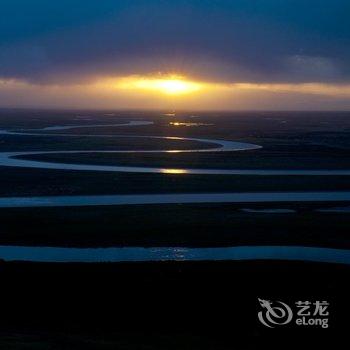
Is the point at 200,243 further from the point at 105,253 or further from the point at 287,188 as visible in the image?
the point at 287,188

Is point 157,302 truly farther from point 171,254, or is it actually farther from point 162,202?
point 162,202

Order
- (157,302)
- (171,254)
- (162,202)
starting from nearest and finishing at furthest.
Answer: (157,302) → (171,254) → (162,202)

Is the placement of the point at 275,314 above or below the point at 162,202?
above

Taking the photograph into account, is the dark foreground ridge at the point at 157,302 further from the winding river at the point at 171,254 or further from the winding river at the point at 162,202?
the winding river at the point at 162,202

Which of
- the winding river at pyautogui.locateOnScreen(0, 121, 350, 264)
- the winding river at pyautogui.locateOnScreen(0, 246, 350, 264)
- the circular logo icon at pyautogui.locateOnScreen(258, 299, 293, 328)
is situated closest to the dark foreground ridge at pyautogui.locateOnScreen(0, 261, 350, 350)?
the circular logo icon at pyautogui.locateOnScreen(258, 299, 293, 328)

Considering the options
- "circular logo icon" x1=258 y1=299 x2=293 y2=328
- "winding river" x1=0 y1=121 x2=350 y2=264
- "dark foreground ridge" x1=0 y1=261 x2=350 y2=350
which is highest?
"circular logo icon" x1=258 y1=299 x2=293 y2=328

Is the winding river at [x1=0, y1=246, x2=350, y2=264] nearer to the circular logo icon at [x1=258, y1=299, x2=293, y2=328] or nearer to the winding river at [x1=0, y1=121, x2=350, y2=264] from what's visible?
the winding river at [x1=0, y1=121, x2=350, y2=264]

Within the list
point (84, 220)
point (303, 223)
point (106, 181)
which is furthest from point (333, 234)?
point (106, 181)

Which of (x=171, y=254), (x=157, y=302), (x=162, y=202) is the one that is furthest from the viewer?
(x=162, y=202)

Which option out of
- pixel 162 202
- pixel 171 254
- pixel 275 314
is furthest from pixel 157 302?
pixel 162 202

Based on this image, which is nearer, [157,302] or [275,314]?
[275,314]
